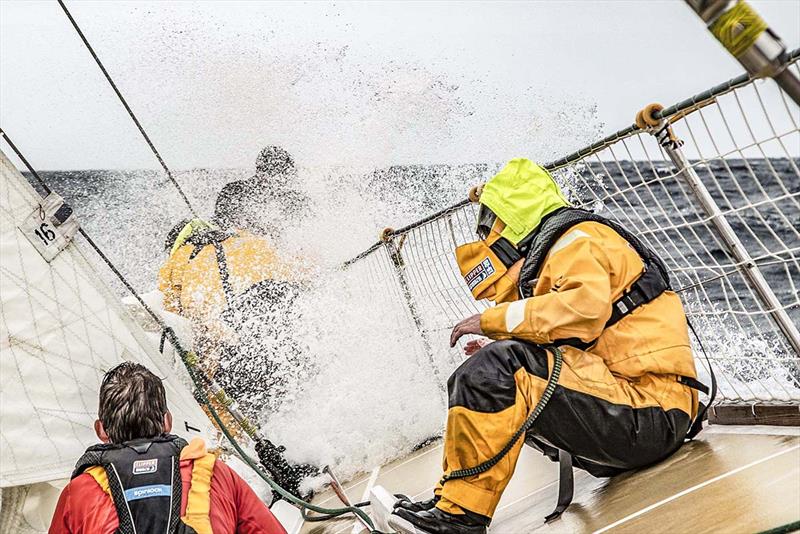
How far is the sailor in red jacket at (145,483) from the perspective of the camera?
5.84 feet

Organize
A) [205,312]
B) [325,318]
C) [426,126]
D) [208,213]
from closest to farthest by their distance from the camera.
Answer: [205,312]
[325,318]
[426,126]
[208,213]

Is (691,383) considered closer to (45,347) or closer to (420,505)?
(420,505)

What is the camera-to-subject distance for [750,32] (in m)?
0.84

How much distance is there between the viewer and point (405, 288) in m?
4.11

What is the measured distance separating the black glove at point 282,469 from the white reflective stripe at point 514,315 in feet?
Result: 6.11

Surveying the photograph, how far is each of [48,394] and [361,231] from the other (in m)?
4.35

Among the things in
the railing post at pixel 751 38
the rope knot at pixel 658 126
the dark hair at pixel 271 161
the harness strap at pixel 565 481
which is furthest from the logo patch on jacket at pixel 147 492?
the dark hair at pixel 271 161

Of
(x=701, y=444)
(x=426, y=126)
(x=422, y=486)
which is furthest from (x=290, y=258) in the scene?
(x=426, y=126)

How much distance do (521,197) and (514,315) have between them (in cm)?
41

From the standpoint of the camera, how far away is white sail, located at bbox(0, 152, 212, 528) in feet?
7.27

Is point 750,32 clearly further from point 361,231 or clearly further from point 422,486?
point 361,231

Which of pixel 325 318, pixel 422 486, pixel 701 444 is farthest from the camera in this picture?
pixel 325 318

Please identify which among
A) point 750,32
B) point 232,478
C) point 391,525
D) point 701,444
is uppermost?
point 750,32

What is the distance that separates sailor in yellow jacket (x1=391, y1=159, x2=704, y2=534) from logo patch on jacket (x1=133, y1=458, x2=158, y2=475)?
0.73 m
